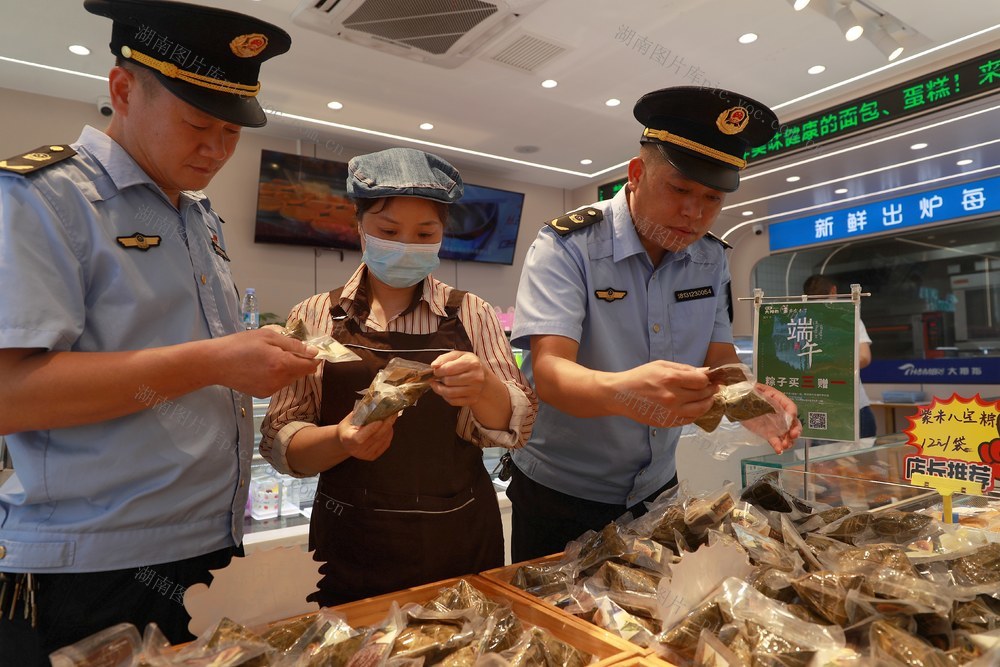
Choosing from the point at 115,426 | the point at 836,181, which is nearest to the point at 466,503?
the point at 115,426

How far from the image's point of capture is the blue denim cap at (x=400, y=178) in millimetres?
1504

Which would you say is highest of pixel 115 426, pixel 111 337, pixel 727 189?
pixel 727 189

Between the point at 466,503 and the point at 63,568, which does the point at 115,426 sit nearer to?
the point at 63,568

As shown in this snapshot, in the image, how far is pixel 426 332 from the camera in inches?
65.0

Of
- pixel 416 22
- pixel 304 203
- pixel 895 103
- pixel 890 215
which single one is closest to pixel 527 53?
pixel 416 22

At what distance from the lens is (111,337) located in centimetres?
117

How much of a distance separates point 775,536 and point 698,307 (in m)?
0.78

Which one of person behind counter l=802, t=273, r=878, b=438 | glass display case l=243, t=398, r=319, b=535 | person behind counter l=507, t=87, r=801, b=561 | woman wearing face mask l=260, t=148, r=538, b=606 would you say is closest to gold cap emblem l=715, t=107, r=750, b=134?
person behind counter l=507, t=87, r=801, b=561

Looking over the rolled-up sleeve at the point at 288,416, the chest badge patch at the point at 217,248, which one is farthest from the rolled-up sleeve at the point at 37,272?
the rolled-up sleeve at the point at 288,416

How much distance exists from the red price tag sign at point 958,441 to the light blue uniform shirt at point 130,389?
1737mm

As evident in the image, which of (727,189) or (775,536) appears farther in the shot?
(727,189)

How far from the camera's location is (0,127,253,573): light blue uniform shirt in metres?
1.07

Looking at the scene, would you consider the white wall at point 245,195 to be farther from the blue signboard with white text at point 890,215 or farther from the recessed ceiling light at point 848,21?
the blue signboard with white text at point 890,215

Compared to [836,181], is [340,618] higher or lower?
lower
